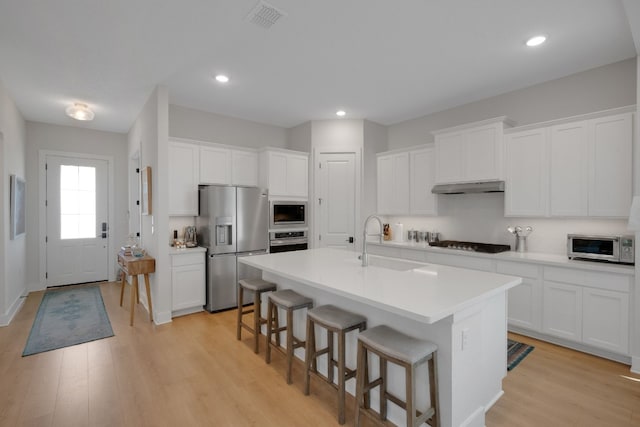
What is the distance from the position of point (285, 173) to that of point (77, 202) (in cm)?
383

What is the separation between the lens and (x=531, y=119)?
12.2 ft

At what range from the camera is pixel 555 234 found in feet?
11.6

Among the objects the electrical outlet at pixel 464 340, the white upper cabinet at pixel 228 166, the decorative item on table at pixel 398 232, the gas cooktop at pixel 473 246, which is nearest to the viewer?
the electrical outlet at pixel 464 340

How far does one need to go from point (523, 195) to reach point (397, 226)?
1880 millimetres

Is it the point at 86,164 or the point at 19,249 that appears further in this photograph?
the point at 86,164

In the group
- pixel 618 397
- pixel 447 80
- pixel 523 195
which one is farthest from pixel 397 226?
pixel 618 397

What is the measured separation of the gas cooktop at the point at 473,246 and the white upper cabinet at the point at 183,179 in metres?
3.37

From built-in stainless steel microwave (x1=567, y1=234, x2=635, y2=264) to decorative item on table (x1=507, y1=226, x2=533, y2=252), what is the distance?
60cm

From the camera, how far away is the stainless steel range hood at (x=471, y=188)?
12.0 feet

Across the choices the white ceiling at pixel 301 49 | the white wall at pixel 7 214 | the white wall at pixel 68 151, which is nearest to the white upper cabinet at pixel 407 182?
the white ceiling at pixel 301 49

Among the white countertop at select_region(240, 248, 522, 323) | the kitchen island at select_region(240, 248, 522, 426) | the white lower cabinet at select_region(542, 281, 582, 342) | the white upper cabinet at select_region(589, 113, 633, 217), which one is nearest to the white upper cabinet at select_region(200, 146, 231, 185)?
the white countertop at select_region(240, 248, 522, 323)

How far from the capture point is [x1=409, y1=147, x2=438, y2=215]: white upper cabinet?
14.7 ft

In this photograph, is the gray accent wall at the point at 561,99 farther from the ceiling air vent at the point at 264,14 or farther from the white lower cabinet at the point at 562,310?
the ceiling air vent at the point at 264,14

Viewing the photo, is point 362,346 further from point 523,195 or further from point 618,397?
point 523,195
